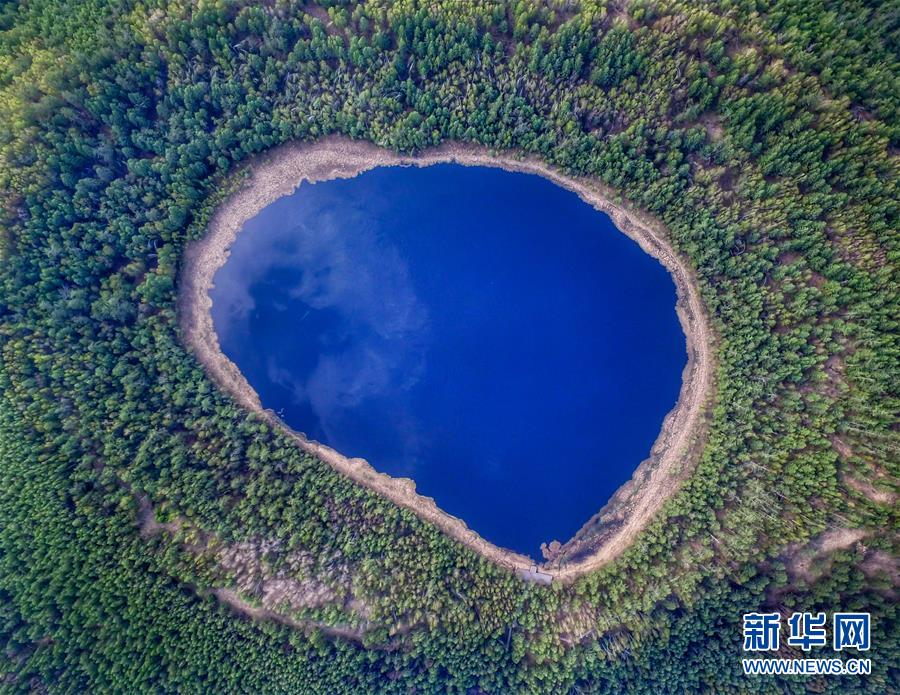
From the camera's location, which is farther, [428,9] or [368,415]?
[368,415]

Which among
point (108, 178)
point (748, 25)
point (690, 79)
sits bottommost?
point (108, 178)

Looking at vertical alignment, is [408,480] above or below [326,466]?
below

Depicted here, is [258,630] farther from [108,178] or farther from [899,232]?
[899,232]

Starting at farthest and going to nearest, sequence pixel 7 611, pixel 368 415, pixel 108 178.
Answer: pixel 368 415, pixel 108 178, pixel 7 611

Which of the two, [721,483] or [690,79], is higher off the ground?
[690,79]

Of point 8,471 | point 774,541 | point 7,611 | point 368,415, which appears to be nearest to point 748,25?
point 774,541
